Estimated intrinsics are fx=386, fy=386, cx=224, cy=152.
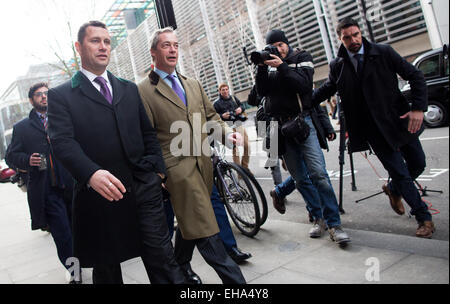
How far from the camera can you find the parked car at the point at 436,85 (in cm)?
900

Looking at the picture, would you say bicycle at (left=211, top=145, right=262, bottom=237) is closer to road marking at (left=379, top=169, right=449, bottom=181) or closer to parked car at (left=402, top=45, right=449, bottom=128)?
road marking at (left=379, top=169, right=449, bottom=181)

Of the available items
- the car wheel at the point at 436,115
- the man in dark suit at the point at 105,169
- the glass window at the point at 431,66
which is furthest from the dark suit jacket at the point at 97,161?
the glass window at the point at 431,66

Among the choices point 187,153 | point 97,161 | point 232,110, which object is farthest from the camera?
point 232,110

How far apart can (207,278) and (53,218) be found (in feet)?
6.07

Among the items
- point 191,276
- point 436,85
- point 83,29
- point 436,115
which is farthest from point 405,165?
point 436,85

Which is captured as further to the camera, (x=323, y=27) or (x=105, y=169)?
(x=323, y=27)

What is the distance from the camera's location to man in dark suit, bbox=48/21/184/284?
2.25 meters

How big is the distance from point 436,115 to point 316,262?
7.69 meters

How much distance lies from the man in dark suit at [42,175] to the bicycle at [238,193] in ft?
5.13

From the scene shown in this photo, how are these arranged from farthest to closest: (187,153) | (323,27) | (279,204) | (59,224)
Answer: (323,27)
(279,204)
(59,224)
(187,153)

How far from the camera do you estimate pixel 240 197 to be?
3957 mm

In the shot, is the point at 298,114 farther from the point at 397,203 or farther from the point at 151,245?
the point at 151,245
